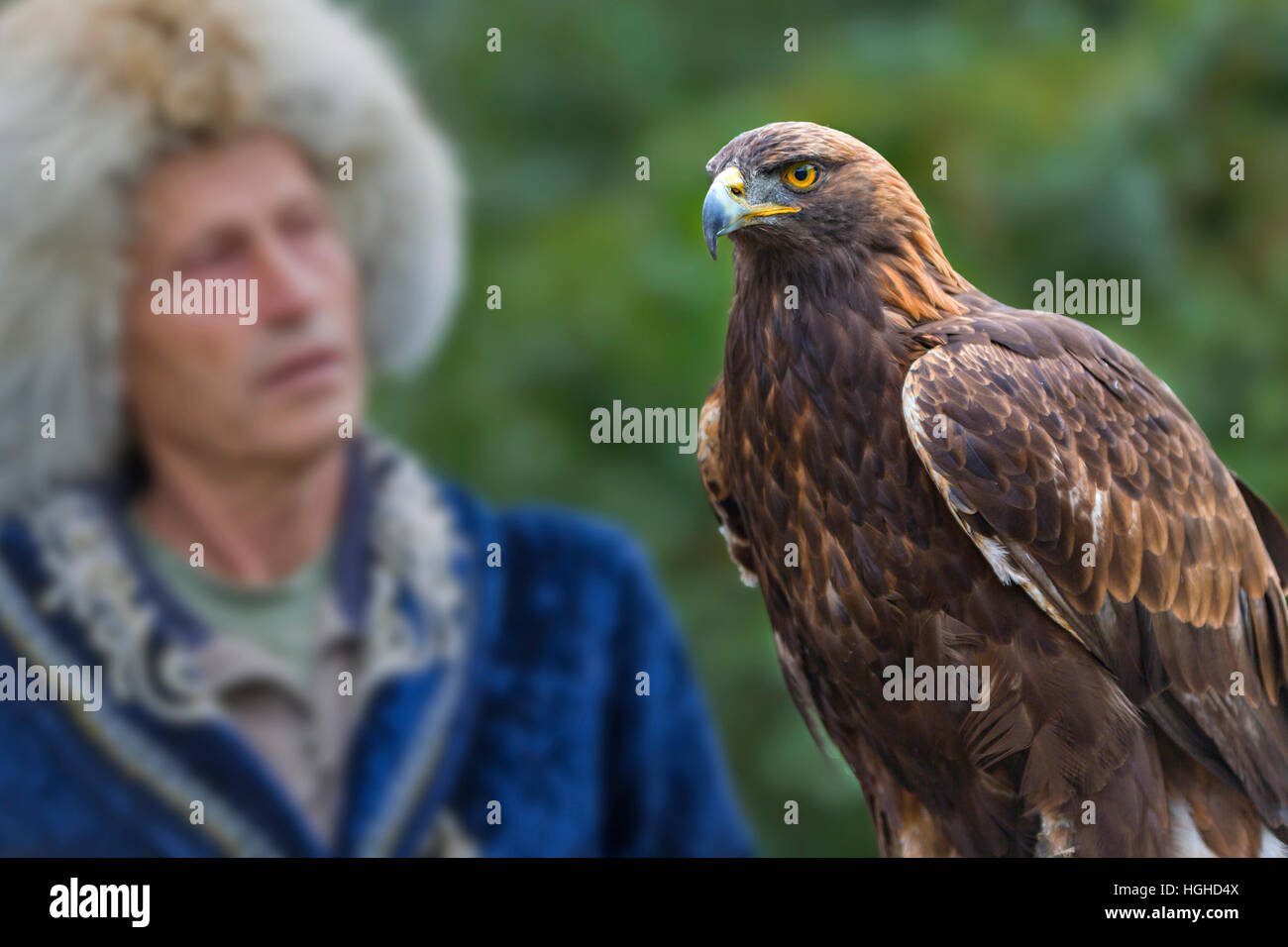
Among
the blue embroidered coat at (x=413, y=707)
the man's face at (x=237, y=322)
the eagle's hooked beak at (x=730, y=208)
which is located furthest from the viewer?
the man's face at (x=237, y=322)

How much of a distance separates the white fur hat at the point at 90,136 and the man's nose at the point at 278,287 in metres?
0.18

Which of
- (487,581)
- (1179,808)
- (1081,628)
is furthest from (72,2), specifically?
(1179,808)

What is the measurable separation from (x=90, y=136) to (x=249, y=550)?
0.62 meters

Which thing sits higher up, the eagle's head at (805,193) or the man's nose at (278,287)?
the man's nose at (278,287)

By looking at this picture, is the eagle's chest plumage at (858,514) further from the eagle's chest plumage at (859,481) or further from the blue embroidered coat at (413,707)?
the blue embroidered coat at (413,707)

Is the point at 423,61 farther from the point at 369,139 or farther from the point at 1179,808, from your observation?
the point at 1179,808

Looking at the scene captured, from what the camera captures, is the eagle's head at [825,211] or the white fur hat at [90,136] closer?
the eagle's head at [825,211]

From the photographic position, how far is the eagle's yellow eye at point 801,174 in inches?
38.7

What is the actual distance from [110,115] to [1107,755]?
1.50 meters

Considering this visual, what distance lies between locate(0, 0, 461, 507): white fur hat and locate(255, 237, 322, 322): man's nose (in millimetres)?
184

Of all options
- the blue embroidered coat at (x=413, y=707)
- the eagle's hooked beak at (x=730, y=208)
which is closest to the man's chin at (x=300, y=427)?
the blue embroidered coat at (x=413, y=707)

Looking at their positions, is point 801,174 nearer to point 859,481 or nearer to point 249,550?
point 859,481

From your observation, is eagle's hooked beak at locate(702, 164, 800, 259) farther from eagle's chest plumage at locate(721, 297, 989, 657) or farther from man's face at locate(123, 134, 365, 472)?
man's face at locate(123, 134, 365, 472)
